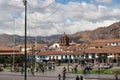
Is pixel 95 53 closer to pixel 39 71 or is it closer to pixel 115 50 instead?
pixel 115 50

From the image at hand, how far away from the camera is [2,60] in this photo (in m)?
103

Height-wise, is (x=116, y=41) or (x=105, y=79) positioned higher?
(x=116, y=41)

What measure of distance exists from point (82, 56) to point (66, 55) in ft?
26.0

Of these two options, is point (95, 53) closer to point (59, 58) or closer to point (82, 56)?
point (82, 56)

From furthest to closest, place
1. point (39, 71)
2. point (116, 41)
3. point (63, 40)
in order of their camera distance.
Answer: point (63, 40), point (116, 41), point (39, 71)

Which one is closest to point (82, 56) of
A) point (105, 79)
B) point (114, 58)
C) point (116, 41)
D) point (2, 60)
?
point (114, 58)

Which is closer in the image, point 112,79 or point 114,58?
point 112,79

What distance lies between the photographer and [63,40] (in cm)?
16162

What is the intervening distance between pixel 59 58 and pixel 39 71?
4900 centimetres

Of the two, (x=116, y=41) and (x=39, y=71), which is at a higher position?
(x=116, y=41)

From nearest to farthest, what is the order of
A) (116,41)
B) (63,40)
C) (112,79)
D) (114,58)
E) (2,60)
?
1. (112,79)
2. (114,58)
3. (2,60)
4. (116,41)
5. (63,40)

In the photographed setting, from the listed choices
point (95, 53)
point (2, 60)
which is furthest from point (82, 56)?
point (2, 60)

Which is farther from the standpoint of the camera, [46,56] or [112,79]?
[46,56]

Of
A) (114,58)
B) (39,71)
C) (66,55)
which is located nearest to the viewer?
(39,71)
